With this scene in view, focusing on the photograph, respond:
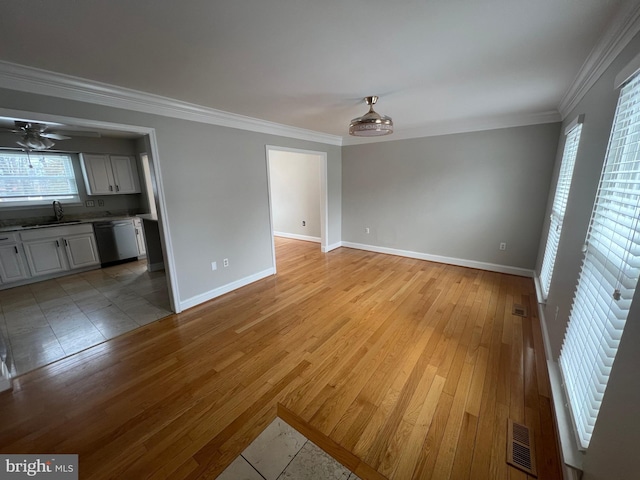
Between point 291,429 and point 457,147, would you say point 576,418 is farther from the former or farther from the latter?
point 457,147

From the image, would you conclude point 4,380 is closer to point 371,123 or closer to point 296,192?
point 371,123

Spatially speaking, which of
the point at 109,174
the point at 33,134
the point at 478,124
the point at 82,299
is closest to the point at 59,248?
the point at 82,299

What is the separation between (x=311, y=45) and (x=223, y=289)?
3.05 meters

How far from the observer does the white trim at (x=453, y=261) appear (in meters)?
3.85

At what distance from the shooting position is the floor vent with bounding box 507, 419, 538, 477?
1337mm

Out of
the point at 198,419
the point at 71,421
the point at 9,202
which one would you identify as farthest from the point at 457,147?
the point at 9,202

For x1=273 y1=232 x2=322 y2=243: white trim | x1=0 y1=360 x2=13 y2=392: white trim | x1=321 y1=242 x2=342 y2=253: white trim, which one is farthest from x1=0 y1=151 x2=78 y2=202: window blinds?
x1=321 y1=242 x2=342 y2=253: white trim

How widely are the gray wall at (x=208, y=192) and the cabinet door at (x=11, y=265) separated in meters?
3.10

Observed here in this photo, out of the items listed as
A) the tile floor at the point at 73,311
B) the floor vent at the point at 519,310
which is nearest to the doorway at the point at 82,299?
the tile floor at the point at 73,311

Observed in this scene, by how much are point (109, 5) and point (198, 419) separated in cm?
239

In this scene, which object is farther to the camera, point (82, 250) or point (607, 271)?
point (82, 250)

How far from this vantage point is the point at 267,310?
302cm

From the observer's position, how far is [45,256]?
4039mm

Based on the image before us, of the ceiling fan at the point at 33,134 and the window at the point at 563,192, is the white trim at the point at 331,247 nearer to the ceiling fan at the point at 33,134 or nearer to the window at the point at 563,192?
the window at the point at 563,192
